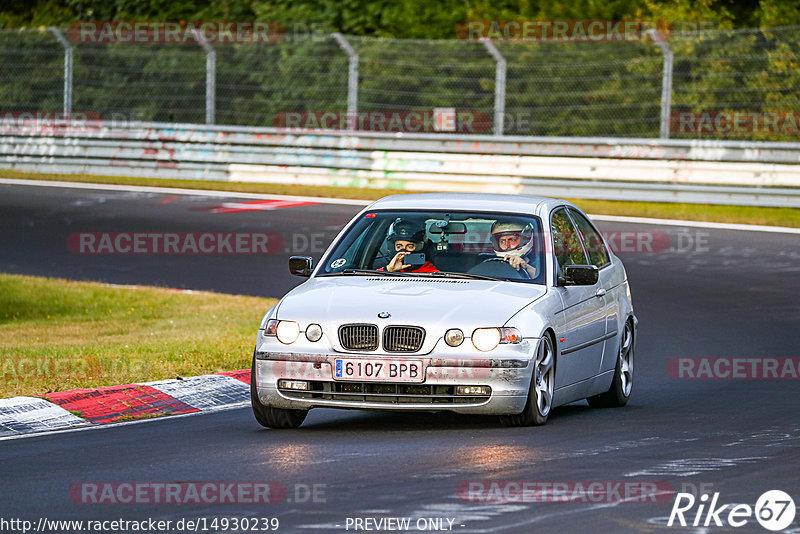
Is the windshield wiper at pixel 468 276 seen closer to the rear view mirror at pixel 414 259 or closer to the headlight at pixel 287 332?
the rear view mirror at pixel 414 259

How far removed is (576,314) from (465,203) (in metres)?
1.05

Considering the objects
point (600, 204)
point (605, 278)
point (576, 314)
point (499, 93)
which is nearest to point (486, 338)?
point (576, 314)

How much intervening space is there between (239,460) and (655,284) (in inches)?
396

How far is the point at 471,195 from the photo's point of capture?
1058cm

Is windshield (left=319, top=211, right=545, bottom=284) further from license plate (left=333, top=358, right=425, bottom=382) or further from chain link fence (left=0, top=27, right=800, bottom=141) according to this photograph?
chain link fence (left=0, top=27, right=800, bottom=141)

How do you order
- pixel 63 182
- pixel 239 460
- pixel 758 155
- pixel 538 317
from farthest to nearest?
pixel 63 182, pixel 758 155, pixel 538 317, pixel 239 460

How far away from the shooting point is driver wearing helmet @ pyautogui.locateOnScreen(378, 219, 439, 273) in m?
9.82

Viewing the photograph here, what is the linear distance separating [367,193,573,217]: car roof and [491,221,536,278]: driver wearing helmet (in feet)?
0.47

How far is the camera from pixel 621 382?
35.4ft

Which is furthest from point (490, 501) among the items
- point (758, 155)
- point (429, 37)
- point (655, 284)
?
point (429, 37)

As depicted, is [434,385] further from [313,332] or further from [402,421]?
[402,421]

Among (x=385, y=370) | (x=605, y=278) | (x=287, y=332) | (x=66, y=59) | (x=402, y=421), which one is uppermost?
(x=66, y=59)

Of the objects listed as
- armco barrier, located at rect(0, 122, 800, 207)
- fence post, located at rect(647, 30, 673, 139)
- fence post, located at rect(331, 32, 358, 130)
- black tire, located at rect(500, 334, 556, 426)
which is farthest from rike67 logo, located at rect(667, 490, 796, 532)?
fence post, located at rect(331, 32, 358, 130)

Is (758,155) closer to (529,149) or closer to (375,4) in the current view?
(529,149)
